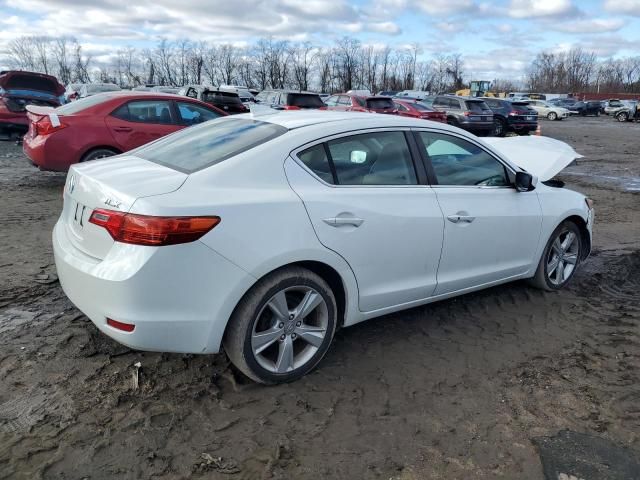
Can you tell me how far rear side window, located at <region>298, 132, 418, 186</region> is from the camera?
321cm

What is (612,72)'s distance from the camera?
9644 cm

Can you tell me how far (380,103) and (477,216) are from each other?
15653 millimetres

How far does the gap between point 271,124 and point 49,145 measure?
5.23 metres

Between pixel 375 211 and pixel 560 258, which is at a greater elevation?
pixel 375 211

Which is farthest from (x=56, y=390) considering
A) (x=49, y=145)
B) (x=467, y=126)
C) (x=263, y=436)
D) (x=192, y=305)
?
(x=467, y=126)

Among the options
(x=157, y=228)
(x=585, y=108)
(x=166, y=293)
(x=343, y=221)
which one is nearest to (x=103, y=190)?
(x=157, y=228)

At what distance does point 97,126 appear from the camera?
7.66m

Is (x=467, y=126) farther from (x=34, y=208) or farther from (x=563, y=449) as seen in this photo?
(x=563, y=449)

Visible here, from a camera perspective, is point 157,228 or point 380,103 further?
point 380,103

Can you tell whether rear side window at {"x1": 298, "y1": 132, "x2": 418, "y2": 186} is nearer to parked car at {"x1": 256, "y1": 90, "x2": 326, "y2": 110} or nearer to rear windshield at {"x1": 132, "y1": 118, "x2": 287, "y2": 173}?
rear windshield at {"x1": 132, "y1": 118, "x2": 287, "y2": 173}

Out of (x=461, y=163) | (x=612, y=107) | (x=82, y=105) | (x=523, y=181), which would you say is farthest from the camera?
(x=612, y=107)

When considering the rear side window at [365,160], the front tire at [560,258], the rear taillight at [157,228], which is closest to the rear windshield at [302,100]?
the front tire at [560,258]

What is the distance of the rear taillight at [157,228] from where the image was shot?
260 centimetres

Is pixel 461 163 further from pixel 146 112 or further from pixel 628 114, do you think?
pixel 628 114
